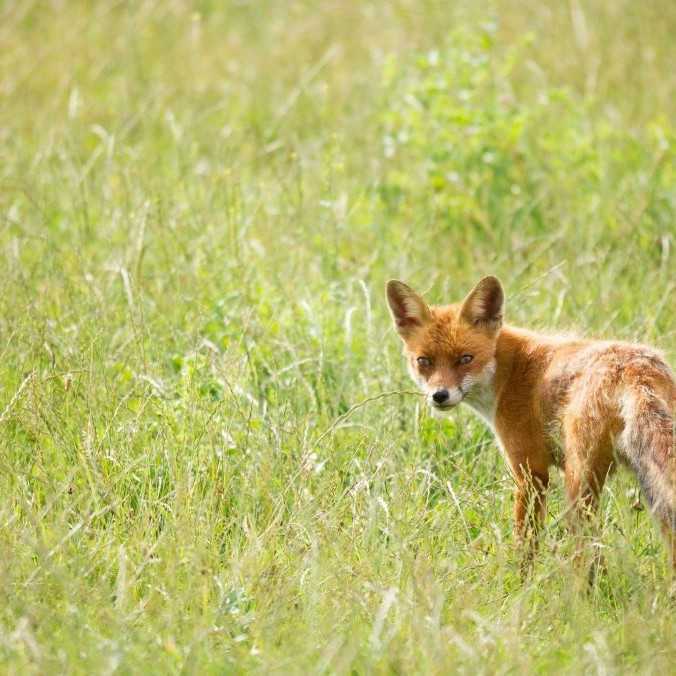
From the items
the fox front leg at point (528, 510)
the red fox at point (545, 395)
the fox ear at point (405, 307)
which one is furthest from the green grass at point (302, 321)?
the fox ear at point (405, 307)

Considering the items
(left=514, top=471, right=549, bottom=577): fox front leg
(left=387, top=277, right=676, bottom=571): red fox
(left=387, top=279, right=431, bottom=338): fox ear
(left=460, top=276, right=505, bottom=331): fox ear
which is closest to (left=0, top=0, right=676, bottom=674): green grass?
(left=514, top=471, right=549, bottom=577): fox front leg

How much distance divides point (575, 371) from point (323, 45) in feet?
23.2

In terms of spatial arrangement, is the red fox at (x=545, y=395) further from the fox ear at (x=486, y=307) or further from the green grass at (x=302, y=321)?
the green grass at (x=302, y=321)

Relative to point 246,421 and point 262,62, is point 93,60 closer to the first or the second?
point 262,62

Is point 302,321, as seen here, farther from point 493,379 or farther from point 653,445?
point 653,445

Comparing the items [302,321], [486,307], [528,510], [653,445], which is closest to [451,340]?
[486,307]

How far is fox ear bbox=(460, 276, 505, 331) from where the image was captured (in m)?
5.24

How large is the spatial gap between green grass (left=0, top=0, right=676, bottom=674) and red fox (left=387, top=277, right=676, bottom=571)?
0.70ft

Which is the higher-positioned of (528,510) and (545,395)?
(545,395)

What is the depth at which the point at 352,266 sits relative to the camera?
6.96 m

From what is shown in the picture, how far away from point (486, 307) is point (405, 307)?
383 mm

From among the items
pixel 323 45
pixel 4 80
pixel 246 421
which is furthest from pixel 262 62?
pixel 246 421

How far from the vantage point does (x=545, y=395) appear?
4.84m

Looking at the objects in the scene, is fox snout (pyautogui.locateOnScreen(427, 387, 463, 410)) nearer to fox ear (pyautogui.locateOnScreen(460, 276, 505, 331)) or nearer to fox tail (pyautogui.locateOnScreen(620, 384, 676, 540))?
fox ear (pyautogui.locateOnScreen(460, 276, 505, 331))
